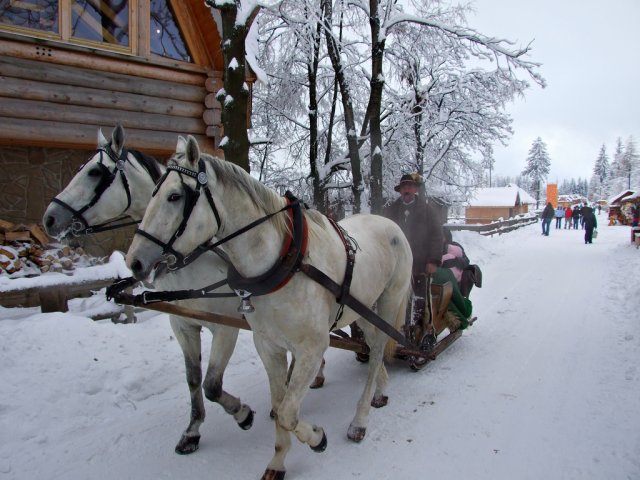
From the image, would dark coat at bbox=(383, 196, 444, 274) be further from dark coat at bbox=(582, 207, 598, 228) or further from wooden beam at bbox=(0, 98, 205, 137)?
dark coat at bbox=(582, 207, 598, 228)

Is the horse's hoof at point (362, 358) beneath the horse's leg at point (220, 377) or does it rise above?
beneath

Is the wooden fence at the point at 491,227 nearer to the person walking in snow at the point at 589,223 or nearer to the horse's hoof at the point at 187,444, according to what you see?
the person walking in snow at the point at 589,223

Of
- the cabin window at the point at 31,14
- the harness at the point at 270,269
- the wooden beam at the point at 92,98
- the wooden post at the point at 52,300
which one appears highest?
the cabin window at the point at 31,14

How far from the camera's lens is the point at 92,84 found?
21.6ft

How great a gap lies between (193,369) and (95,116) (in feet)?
17.0

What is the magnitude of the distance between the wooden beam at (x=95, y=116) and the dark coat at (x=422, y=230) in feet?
12.6

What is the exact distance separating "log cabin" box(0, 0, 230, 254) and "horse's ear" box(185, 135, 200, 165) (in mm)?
5305

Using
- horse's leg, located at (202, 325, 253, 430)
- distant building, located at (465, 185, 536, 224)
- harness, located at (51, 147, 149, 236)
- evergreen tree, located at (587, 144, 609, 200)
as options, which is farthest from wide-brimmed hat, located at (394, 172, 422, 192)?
evergreen tree, located at (587, 144, 609, 200)

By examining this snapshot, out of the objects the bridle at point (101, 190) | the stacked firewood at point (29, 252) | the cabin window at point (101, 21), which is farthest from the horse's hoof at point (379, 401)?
the cabin window at point (101, 21)

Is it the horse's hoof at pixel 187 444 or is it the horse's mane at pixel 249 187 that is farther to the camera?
the horse's hoof at pixel 187 444

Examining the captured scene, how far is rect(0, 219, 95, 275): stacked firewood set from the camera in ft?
17.6

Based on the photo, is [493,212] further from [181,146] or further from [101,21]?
[181,146]

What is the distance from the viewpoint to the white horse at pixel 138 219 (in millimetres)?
2889

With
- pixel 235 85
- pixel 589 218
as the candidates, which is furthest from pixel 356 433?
pixel 589 218
